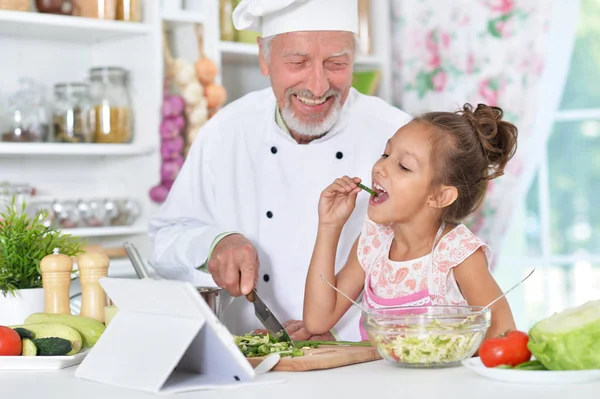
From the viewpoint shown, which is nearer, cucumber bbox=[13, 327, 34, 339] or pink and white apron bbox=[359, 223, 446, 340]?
cucumber bbox=[13, 327, 34, 339]

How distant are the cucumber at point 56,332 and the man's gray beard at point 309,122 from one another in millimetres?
867

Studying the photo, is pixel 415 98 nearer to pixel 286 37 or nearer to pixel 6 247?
pixel 286 37

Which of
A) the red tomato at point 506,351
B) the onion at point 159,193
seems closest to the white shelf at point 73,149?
the onion at point 159,193

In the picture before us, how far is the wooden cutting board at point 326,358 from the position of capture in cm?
142

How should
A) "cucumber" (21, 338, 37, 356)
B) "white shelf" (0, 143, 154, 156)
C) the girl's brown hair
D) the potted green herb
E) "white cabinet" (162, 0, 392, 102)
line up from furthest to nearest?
1. "white cabinet" (162, 0, 392, 102)
2. "white shelf" (0, 143, 154, 156)
3. the girl's brown hair
4. the potted green herb
5. "cucumber" (21, 338, 37, 356)

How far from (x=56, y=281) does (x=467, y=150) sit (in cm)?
84

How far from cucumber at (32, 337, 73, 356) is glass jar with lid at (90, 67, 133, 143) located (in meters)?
1.70

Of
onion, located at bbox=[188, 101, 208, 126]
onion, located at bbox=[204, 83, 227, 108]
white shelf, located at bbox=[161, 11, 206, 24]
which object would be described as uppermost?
white shelf, located at bbox=[161, 11, 206, 24]

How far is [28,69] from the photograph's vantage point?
3.26m

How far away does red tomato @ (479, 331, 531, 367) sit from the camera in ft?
4.32

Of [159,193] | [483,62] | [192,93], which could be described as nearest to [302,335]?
[159,193]

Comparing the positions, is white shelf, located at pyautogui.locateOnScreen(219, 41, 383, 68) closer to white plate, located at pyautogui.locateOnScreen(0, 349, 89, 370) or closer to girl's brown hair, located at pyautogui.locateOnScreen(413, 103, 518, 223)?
girl's brown hair, located at pyautogui.locateOnScreen(413, 103, 518, 223)

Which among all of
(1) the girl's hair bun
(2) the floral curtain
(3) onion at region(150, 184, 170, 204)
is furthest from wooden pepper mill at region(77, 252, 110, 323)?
(2) the floral curtain

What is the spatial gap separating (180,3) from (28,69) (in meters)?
0.57
